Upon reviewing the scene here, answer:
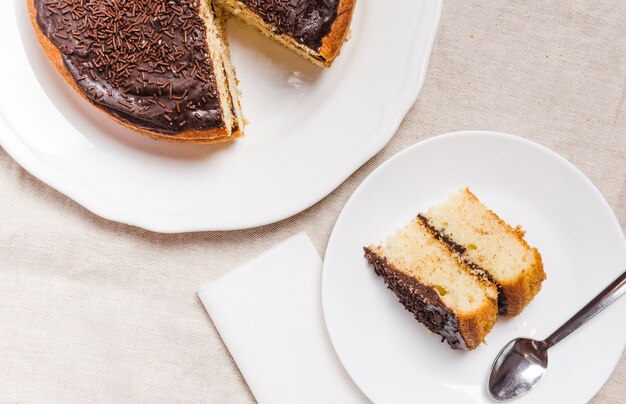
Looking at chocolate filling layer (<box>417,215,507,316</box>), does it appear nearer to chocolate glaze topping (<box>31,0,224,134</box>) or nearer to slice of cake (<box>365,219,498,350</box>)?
slice of cake (<box>365,219,498,350</box>)


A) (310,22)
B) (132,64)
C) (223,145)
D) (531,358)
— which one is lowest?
(223,145)

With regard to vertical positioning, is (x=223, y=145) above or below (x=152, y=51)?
below

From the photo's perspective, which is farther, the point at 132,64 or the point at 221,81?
the point at 221,81

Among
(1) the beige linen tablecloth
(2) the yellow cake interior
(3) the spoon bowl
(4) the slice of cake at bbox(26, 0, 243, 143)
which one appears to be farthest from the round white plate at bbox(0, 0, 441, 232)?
(3) the spoon bowl

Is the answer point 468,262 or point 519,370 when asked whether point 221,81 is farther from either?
point 519,370

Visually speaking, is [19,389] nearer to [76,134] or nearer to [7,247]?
[7,247]

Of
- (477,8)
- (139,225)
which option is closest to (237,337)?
(139,225)

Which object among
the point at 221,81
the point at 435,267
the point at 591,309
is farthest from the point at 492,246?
the point at 221,81
